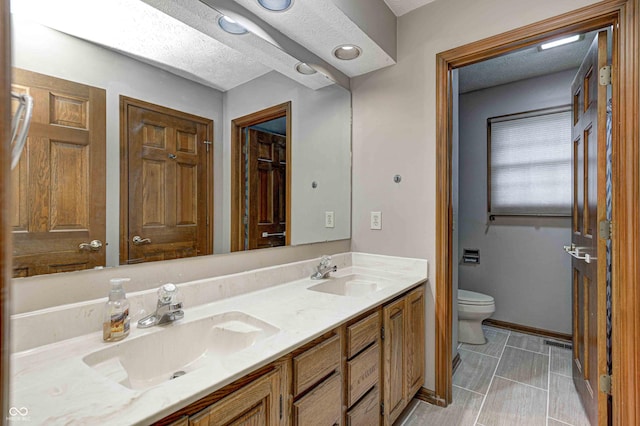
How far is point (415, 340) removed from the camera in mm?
1747

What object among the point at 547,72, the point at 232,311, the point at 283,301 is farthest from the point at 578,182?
the point at 232,311

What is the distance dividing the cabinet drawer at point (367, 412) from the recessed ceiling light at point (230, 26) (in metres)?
1.75

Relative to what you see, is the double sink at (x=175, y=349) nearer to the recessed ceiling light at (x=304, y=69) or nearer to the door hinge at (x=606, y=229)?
the recessed ceiling light at (x=304, y=69)

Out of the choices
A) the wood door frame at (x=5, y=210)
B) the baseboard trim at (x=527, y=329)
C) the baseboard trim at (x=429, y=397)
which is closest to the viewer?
the wood door frame at (x=5, y=210)

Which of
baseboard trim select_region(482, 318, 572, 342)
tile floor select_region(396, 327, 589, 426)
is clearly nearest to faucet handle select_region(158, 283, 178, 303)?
tile floor select_region(396, 327, 589, 426)

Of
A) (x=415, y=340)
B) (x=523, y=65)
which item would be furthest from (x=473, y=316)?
(x=523, y=65)

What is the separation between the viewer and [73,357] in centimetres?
85

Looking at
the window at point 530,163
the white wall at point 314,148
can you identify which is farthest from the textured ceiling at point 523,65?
the white wall at point 314,148

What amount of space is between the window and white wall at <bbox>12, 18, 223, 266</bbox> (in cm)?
291

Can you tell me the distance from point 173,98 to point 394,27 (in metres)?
1.49

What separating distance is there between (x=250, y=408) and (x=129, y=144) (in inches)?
38.7

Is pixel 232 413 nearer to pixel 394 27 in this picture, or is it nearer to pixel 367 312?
pixel 367 312

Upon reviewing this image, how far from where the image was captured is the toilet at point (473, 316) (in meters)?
2.61

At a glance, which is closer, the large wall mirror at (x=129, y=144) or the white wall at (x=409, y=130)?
the large wall mirror at (x=129, y=144)
